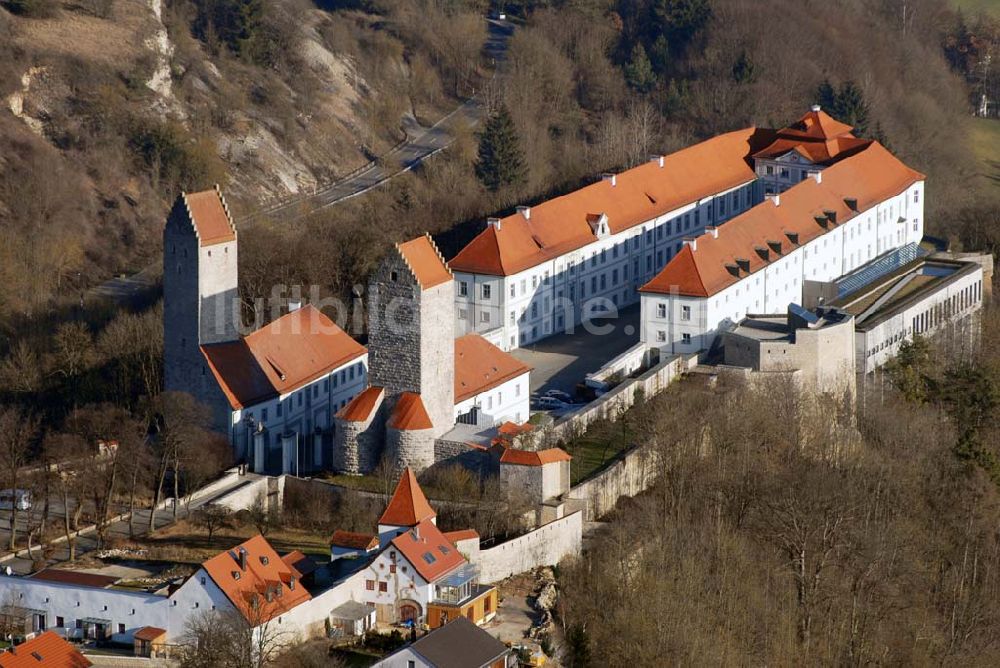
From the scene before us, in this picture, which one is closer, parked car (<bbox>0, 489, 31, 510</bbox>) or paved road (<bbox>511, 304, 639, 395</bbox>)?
parked car (<bbox>0, 489, 31, 510</bbox>)

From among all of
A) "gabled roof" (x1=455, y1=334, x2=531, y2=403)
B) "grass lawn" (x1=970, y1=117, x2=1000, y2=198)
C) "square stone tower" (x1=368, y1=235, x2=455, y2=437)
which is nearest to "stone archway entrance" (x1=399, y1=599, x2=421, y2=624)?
"square stone tower" (x1=368, y1=235, x2=455, y2=437)

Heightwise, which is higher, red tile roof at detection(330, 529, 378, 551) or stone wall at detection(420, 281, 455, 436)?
stone wall at detection(420, 281, 455, 436)

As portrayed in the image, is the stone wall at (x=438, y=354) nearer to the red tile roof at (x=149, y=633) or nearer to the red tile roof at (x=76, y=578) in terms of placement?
the red tile roof at (x=76, y=578)

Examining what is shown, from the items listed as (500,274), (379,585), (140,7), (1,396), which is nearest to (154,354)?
(1,396)

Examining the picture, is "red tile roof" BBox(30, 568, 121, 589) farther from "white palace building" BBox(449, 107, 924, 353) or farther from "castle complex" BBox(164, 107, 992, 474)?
"white palace building" BBox(449, 107, 924, 353)

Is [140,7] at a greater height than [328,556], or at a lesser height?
greater

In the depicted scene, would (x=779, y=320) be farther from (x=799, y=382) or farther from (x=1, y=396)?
(x=1, y=396)

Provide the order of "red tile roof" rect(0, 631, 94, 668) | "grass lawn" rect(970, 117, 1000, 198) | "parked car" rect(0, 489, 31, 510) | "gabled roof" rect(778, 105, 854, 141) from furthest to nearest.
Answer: "grass lawn" rect(970, 117, 1000, 198) → "gabled roof" rect(778, 105, 854, 141) → "parked car" rect(0, 489, 31, 510) → "red tile roof" rect(0, 631, 94, 668)
